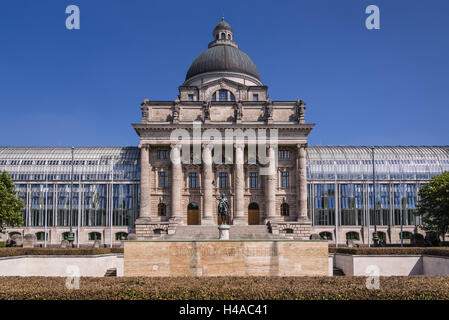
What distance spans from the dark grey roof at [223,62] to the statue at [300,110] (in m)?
13.7

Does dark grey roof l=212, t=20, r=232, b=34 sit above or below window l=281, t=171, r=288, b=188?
above

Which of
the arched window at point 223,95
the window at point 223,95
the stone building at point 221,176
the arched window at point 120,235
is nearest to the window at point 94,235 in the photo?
the stone building at point 221,176

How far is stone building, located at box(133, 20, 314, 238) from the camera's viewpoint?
60.9 m

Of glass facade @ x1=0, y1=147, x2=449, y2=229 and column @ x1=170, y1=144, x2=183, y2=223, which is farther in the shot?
glass facade @ x1=0, y1=147, x2=449, y2=229

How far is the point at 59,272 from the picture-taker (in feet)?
116

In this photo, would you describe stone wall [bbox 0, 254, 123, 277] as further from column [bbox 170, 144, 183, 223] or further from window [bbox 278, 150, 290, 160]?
window [bbox 278, 150, 290, 160]

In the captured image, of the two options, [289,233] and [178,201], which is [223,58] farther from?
[289,233]

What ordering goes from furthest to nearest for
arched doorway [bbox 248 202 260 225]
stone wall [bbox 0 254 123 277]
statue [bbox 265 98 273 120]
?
arched doorway [bbox 248 202 260 225] < statue [bbox 265 98 273 120] < stone wall [bbox 0 254 123 277]

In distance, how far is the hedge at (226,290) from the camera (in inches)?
552

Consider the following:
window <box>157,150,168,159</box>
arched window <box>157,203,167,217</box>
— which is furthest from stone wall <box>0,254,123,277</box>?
window <box>157,150,168,159</box>

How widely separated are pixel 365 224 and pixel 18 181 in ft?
194

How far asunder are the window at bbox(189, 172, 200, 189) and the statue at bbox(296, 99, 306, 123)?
18.4m
